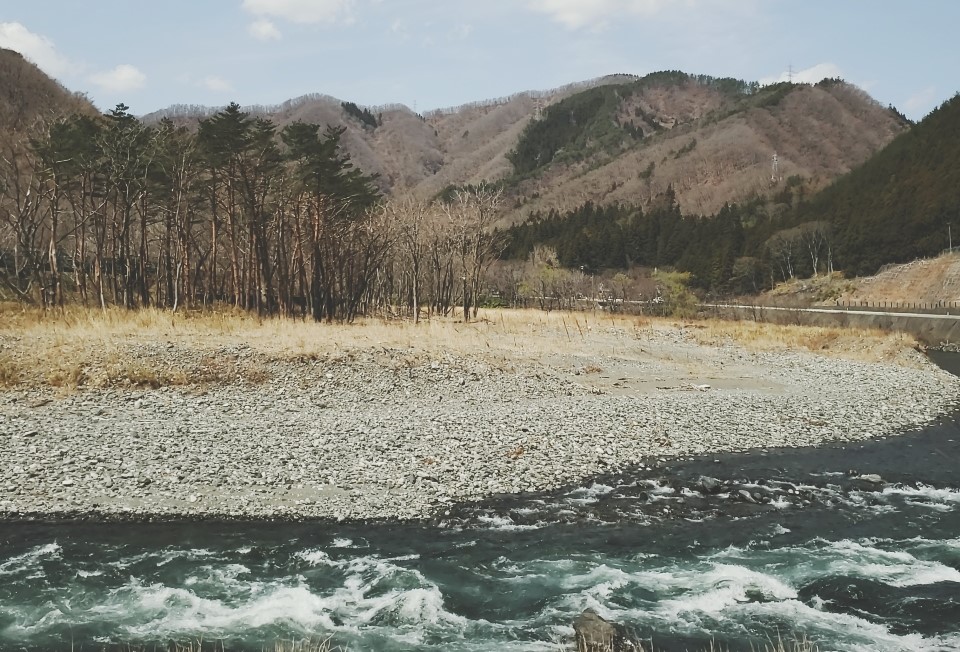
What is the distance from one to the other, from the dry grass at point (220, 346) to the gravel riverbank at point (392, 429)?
1.32 feet

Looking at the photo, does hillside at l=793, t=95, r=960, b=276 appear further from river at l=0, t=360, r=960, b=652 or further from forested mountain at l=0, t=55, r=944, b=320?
river at l=0, t=360, r=960, b=652

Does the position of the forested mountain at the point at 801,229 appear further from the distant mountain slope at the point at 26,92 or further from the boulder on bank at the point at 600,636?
the boulder on bank at the point at 600,636

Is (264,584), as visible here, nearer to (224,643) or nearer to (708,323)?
(224,643)

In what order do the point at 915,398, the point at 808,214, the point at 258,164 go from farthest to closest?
the point at 808,214 → the point at 258,164 → the point at 915,398

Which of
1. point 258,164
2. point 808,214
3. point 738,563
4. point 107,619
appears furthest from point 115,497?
point 808,214

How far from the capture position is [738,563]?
31.4 feet

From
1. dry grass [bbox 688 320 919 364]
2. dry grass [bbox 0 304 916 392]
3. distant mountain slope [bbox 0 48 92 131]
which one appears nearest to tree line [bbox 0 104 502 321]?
dry grass [bbox 0 304 916 392]

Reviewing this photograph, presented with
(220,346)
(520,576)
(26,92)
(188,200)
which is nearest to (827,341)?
(220,346)

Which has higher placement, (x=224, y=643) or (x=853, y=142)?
(x=853, y=142)

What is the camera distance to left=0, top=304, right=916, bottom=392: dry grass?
20016 mm

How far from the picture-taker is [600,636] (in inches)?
281

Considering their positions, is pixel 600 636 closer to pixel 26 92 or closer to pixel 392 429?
pixel 392 429

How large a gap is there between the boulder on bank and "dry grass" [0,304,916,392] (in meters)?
15.9

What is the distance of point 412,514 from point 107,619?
4.83 meters
